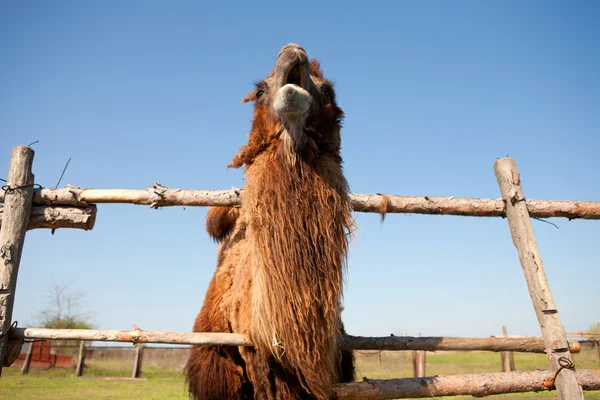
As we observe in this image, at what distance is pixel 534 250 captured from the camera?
10.7 ft

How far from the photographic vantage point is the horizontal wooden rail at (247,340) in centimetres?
269

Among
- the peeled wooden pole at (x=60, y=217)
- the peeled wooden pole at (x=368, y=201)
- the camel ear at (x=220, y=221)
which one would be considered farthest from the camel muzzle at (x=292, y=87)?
the peeled wooden pole at (x=60, y=217)

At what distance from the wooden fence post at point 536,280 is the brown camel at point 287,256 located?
1.37 meters

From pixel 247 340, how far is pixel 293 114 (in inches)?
54.4

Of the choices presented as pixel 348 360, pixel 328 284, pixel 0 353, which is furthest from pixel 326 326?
pixel 0 353

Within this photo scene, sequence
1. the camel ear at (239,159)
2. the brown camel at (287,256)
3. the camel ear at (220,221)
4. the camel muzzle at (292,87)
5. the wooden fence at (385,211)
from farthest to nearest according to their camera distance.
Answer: the camel ear at (220,221) → the camel ear at (239,159) → the wooden fence at (385,211) → the camel muzzle at (292,87) → the brown camel at (287,256)

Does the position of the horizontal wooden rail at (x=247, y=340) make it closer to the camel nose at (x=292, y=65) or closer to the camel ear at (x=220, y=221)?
the camel ear at (x=220, y=221)

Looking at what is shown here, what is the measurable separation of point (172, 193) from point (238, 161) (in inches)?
20.4

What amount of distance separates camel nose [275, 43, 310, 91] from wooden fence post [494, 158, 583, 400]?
1.78 metres

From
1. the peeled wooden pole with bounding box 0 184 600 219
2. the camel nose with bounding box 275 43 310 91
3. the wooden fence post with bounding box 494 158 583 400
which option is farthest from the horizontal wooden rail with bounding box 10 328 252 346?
the wooden fence post with bounding box 494 158 583 400

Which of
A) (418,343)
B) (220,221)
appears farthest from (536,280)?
(220,221)

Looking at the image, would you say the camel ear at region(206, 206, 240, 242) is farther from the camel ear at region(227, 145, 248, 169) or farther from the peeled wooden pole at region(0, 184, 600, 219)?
the peeled wooden pole at region(0, 184, 600, 219)

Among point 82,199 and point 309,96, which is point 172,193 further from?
point 309,96

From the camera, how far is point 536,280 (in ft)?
10.5
